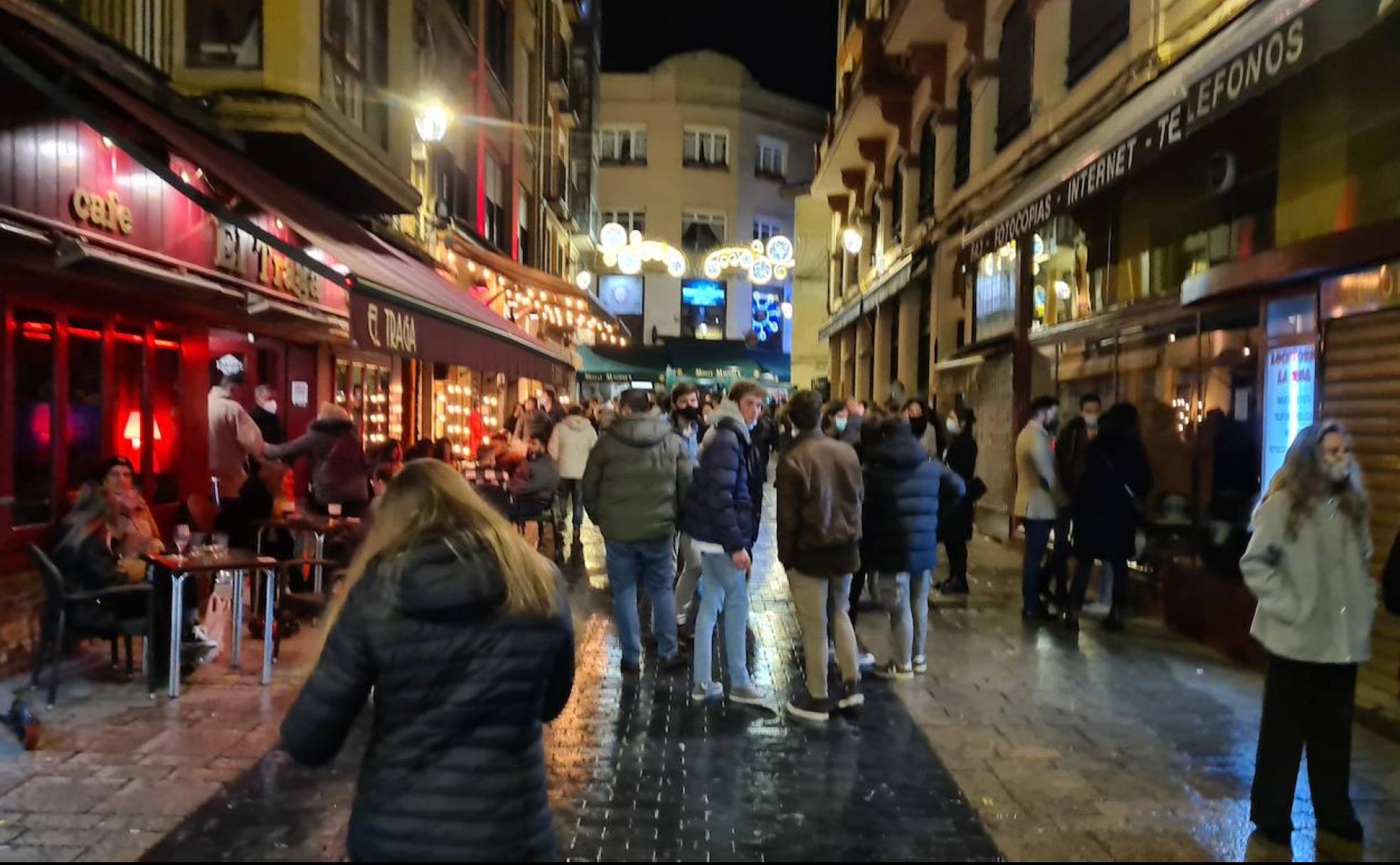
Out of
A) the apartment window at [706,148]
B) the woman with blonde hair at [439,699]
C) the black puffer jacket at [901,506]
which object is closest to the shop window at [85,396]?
the black puffer jacket at [901,506]

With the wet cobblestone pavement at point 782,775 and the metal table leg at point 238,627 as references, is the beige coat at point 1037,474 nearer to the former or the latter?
the wet cobblestone pavement at point 782,775

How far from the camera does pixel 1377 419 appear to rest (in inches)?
263

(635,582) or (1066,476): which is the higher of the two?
(1066,476)

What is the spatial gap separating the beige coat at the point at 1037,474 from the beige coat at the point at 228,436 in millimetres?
6512

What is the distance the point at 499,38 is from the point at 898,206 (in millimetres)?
8880

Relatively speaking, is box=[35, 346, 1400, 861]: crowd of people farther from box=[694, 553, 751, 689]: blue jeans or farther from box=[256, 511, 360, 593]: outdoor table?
box=[256, 511, 360, 593]: outdoor table

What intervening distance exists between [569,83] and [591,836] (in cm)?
3129

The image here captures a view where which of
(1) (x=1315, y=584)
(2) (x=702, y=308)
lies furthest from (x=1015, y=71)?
(2) (x=702, y=308)

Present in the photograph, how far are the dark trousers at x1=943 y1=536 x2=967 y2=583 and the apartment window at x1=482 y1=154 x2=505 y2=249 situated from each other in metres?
12.9

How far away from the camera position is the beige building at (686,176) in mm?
45438

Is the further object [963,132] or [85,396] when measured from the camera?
[963,132]

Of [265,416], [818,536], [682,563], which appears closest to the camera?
[818,536]

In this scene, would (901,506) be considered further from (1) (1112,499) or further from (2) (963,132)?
(2) (963,132)

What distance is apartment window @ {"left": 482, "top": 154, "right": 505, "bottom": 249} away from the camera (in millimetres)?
21266
